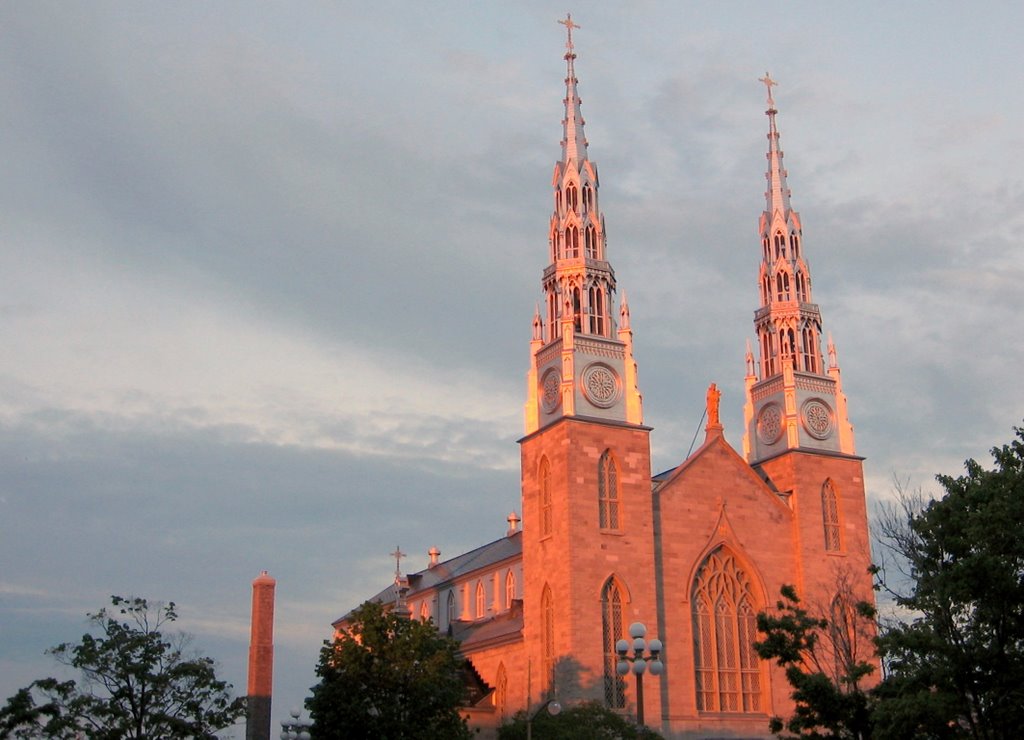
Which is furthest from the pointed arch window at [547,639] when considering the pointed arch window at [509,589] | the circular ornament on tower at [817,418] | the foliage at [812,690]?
the circular ornament on tower at [817,418]

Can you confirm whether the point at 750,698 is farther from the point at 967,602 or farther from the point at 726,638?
the point at 967,602

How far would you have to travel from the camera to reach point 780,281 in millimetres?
67188

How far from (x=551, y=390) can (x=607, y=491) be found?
5.32 m

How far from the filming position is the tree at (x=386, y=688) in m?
46.2

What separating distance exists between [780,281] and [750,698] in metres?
21.7

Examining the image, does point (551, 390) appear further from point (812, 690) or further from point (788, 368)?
point (812, 690)

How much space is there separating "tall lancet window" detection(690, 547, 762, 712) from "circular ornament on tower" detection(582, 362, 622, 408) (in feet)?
28.4

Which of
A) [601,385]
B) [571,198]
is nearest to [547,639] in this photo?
[601,385]

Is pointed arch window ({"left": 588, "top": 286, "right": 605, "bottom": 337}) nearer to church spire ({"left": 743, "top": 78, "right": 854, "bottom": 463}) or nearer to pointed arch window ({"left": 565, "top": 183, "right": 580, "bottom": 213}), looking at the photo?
pointed arch window ({"left": 565, "top": 183, "right": 580, "bottom": 213})

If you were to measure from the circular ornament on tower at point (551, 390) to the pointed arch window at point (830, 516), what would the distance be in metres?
14.9

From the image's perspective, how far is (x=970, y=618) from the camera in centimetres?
3384

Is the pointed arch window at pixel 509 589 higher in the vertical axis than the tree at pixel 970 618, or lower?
higher

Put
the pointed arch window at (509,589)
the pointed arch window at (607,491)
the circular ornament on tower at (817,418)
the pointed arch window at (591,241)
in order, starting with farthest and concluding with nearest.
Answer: the pointed arch window at (509,589) → the circular ornament on tower at (817,418) → the pointed arch window at (591,241) → the pointed arch window at (607,491)

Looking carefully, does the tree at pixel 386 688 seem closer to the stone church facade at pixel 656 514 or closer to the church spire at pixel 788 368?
the stone church facade at pixel 656 514
